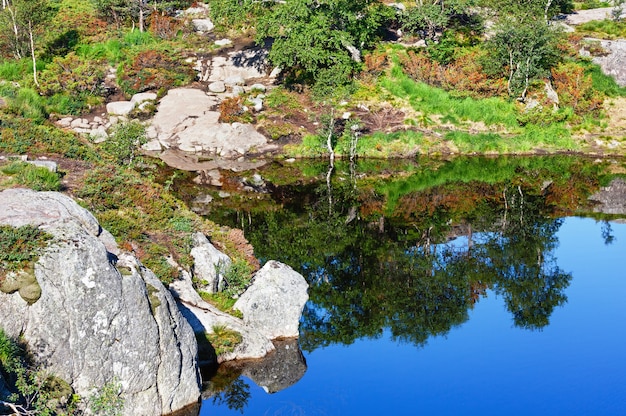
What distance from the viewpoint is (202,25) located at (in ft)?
219

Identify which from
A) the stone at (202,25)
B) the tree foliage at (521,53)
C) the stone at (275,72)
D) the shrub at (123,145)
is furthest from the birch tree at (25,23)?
the tree foliage at (521,53)

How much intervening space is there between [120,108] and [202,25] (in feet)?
54.7

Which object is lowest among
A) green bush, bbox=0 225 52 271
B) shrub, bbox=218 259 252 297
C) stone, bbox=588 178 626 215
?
stone, bbox=588 178 626 215

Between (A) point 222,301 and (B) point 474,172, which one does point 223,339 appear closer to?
(A) point 222,301

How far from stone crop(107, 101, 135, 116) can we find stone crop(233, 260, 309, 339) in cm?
3329

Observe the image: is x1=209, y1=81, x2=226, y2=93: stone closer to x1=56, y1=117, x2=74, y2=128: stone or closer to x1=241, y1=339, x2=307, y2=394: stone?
x1=56, y1=117, x2=74, y2=128: stone

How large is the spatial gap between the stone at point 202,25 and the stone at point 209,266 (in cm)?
4466

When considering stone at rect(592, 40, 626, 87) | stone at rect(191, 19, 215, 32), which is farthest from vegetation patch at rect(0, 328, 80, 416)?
stone at rect(191, 19, 215, 32)

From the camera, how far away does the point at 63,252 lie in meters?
17.7

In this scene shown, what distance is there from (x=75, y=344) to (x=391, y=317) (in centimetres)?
1230

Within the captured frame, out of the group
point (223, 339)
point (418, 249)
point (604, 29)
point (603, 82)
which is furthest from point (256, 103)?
point (223, 339)

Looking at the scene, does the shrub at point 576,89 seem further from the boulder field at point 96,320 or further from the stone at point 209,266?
the boulder field at point 96,320

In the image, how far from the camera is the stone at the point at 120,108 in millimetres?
53500

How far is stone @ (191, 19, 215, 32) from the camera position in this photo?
66.7 metres
